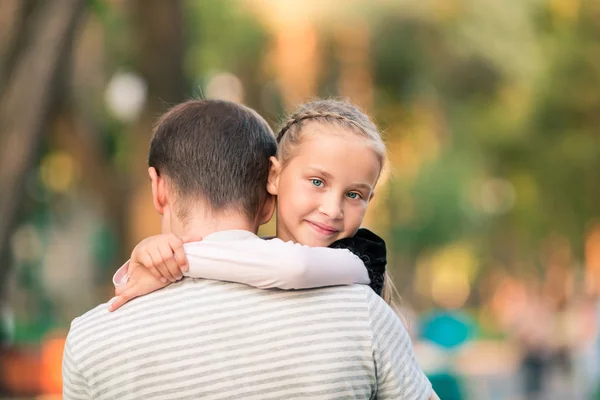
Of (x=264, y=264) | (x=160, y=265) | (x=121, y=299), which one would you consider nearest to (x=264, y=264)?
(x=264, y=264)

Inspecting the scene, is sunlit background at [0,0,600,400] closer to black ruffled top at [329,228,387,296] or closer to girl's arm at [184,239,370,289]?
black ruffled top at [329,228,387,296]

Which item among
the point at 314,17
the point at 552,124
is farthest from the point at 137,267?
the point at 552,124

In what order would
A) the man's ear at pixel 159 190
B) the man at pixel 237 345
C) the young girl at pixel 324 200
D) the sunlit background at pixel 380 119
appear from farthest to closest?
1. the sunlit background at pixel 380 119
2. the man's ear at pixel 159 190
3. the young girl at pixel 324 200
4. the man at pixel 237 345

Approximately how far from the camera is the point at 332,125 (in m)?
3.20

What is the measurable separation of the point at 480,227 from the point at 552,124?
51.9ft

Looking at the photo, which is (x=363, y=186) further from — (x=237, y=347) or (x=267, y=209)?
(x=237, y=347)

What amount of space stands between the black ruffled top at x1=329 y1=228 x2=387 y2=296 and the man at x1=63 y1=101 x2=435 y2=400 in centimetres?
32

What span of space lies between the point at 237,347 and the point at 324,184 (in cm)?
61

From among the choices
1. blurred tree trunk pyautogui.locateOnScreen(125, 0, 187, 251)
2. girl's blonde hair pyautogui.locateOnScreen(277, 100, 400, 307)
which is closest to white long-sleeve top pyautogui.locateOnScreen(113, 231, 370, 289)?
girl's blonde hair pyautogui.locateOnScreen(277, 100, 400, 307)

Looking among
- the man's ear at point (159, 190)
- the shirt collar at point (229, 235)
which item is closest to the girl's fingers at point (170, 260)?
the shirt collar at point (229, 235)

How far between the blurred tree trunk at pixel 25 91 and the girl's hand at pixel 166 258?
21.0 ft

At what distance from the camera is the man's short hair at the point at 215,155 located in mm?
2930

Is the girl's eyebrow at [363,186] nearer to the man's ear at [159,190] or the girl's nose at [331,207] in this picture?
the girl's nose at [331,207]

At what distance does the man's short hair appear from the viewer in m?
2.93
